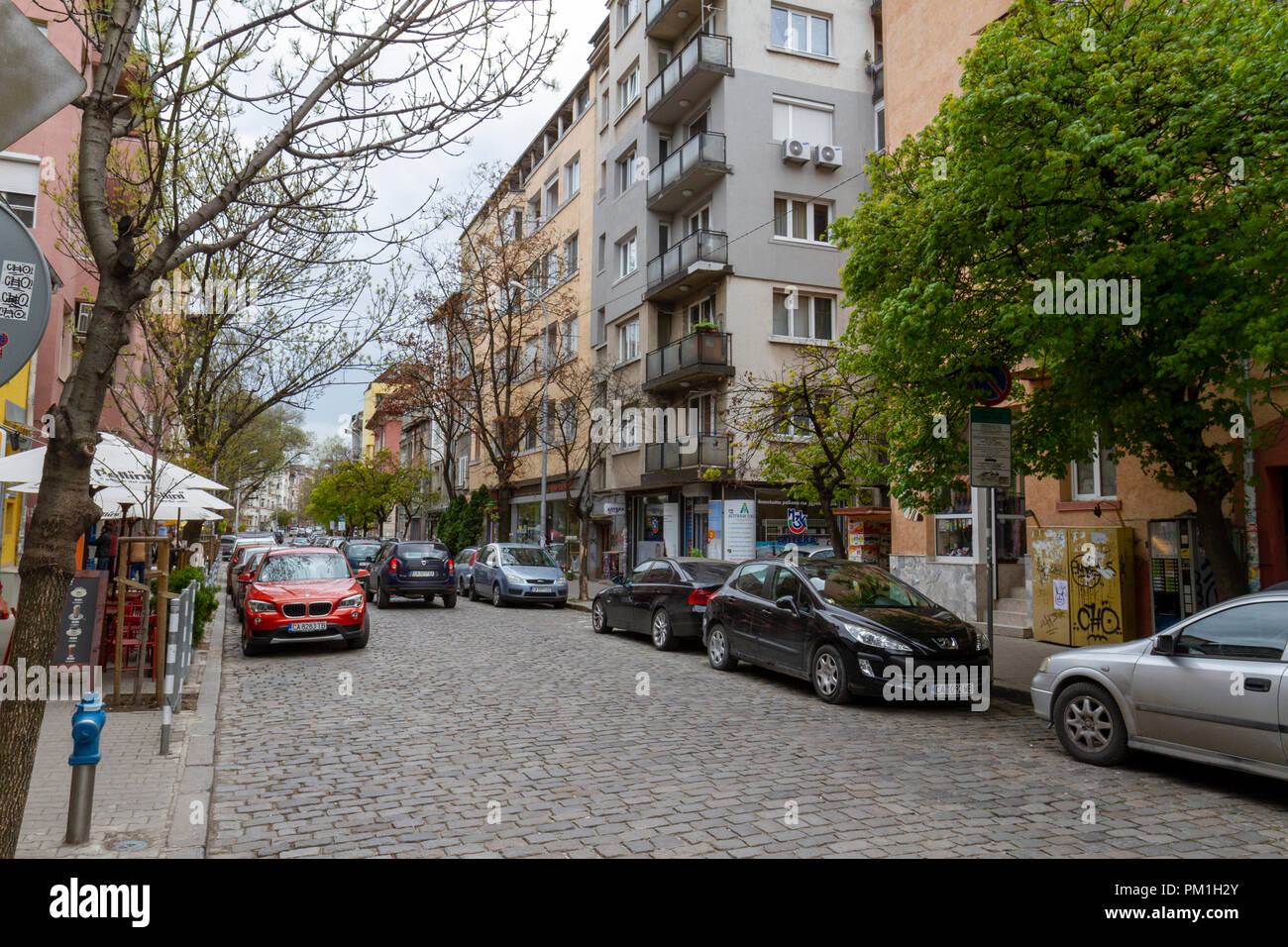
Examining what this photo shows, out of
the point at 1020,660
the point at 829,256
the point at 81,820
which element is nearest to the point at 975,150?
the point at 1020,660

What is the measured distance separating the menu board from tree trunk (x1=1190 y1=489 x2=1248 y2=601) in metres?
11.2

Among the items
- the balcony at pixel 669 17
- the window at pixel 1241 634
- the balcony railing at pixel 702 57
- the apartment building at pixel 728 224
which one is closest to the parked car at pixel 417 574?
the apartment building at pixel 728 224

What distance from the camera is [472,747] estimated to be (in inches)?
294

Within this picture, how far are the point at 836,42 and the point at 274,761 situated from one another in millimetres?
28235

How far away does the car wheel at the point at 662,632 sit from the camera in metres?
14.6

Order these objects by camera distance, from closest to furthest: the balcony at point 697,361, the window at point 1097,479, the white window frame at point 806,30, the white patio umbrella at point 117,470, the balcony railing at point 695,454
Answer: the white patio umbrella at point 117,470 → the window at point 1097,479 → the balcony at point 697,361 → the balcony railing at point 695,454 → the white window frame at point 806,30

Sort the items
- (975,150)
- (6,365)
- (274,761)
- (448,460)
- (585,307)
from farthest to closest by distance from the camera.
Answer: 1. (448,460)
2. (585,307)
3. (975,150)
4. (274,761)
5. (6,365)

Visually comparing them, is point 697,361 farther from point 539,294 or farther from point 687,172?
point 539,294

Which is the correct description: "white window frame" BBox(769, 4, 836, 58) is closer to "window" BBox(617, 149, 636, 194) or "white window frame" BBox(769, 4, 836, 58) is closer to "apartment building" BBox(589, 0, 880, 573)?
"apartment building" BBox(589, 0, 880, 573)

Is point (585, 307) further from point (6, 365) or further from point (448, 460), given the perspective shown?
point (6, 365)

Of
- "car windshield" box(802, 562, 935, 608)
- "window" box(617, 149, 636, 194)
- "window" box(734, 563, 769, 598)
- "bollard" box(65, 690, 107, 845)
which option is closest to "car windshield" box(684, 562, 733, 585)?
"window" box(734, 563, 769, 598)

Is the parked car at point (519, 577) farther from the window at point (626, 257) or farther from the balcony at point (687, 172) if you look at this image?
the window at point (626, 257)

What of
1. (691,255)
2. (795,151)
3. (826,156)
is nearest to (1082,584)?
(691,255)

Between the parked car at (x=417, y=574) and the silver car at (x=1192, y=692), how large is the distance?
16.7 meters
